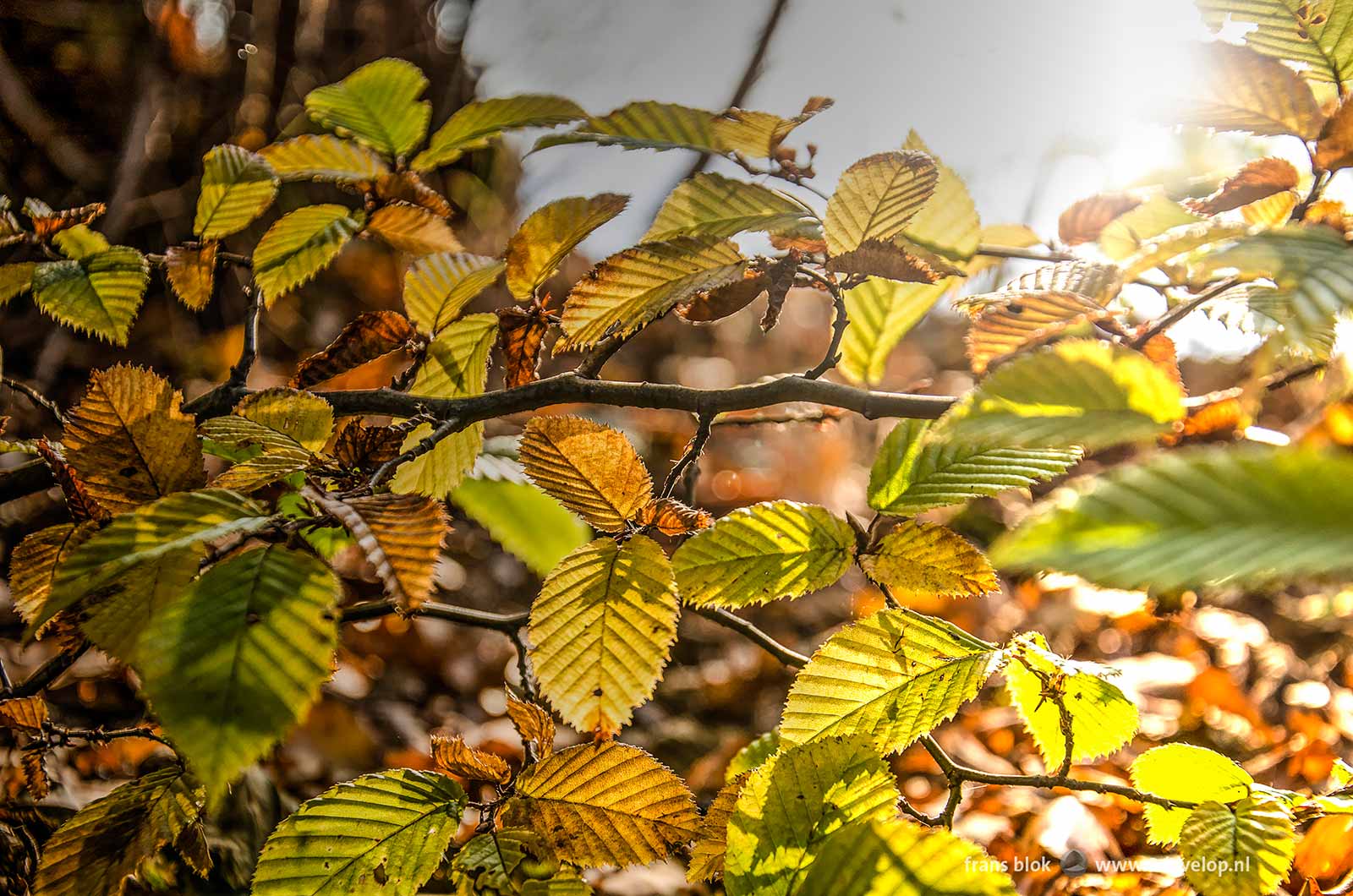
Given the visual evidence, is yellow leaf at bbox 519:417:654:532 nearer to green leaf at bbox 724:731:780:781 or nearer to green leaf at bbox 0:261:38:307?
green leaf at bbox 724:731:780:781

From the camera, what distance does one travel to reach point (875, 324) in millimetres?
573

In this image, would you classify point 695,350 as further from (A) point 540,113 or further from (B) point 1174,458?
(B) point 1174,458

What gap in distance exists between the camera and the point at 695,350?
10.9ft

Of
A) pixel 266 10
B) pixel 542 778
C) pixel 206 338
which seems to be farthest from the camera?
pixel 266 10

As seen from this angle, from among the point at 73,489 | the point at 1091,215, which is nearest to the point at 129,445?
the point at 73,489

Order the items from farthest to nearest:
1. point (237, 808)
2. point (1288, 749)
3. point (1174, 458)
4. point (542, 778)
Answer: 1. point (1288, 749)
2. point (237, 808)
3. point (542, 778)
4. point (1174, 458)

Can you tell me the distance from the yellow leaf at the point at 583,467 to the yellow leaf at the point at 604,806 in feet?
0.43

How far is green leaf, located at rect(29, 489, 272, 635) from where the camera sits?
0.88 feet

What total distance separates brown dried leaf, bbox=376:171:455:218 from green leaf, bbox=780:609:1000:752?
44cm

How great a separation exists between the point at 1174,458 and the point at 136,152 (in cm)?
242

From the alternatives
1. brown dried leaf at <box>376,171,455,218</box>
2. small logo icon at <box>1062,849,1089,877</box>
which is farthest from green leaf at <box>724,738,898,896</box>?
small logo icon at <box>1062,849,1089,877</box>

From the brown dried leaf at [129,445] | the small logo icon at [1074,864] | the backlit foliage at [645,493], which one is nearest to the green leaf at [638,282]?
the backlit foliage at [645,493]

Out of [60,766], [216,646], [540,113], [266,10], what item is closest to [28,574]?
[216,646]

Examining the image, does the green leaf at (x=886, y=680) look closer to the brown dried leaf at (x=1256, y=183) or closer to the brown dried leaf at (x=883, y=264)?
the brown dried leaf at (x=883, y=264)
